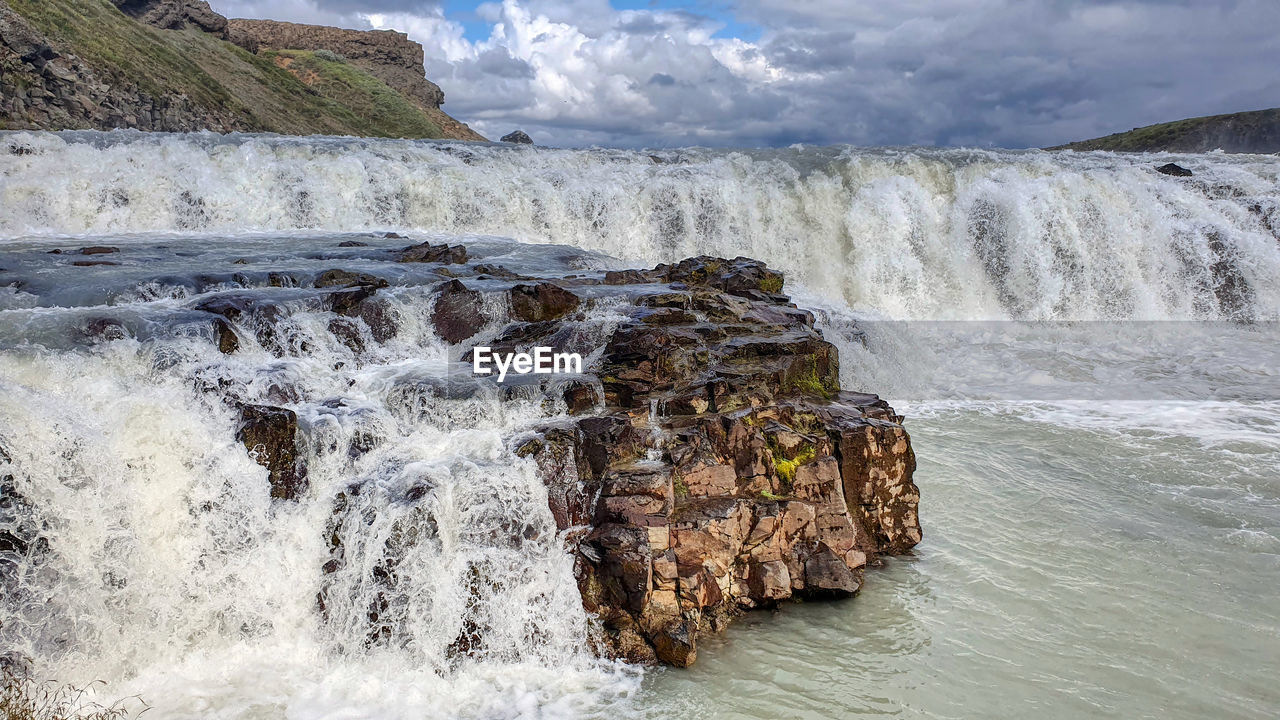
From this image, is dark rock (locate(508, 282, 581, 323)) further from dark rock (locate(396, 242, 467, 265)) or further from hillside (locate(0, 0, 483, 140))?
hillside (locate(0, 0, 483, 140))

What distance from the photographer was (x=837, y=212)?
22.0 metres

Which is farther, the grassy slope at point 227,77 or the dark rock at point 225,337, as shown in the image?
the grassy slope at point 227,77

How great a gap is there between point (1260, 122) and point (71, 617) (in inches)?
2402

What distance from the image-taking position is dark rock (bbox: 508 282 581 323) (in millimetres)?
10461

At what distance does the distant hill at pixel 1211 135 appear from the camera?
48.4m

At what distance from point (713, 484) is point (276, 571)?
3.47m

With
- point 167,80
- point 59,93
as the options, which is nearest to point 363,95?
point 167,80

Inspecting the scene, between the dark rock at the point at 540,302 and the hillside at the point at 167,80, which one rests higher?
the hillside at the point at 167,80

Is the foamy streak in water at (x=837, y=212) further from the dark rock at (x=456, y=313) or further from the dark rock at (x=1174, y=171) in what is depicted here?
the dark rock at (x=456, y=313)

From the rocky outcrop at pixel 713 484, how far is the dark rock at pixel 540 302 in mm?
1881

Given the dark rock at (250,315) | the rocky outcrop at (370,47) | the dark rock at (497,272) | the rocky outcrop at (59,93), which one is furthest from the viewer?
the rocky outcrop at (370,47)

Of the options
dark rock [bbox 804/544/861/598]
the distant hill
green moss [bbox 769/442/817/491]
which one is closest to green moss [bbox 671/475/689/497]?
green moss [bbox 769/442/817/491]

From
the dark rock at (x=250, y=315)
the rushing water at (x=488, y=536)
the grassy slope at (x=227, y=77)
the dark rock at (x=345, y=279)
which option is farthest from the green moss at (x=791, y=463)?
the grassy slope at (x=227, y=77)

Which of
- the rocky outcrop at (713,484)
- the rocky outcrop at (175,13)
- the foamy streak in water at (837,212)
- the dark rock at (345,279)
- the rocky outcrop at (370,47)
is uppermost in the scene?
the rocky outcrop at (370,47)
